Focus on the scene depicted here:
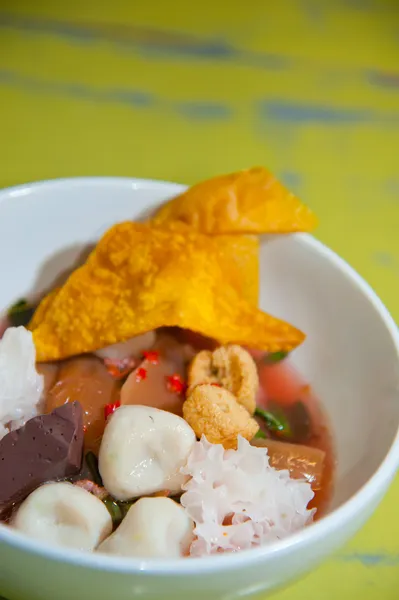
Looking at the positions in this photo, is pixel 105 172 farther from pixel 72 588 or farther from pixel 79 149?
pixel 72 588

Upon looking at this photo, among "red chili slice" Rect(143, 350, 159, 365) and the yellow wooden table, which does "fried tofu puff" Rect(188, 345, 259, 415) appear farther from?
the yellow wooden table

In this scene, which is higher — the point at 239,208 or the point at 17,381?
the point at 239,208

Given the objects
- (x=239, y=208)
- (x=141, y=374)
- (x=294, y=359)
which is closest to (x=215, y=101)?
(x=239, y=208)

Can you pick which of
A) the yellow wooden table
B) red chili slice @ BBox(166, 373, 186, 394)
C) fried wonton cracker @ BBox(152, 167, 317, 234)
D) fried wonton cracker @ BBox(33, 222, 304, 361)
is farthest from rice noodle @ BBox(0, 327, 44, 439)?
the yellow wooden table

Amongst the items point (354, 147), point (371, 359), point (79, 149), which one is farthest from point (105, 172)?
point (371, 359)

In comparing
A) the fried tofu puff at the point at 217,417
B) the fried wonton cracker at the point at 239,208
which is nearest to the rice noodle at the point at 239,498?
the fried tofu puff at the point at 217,417

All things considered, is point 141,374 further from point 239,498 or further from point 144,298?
point 239,498
